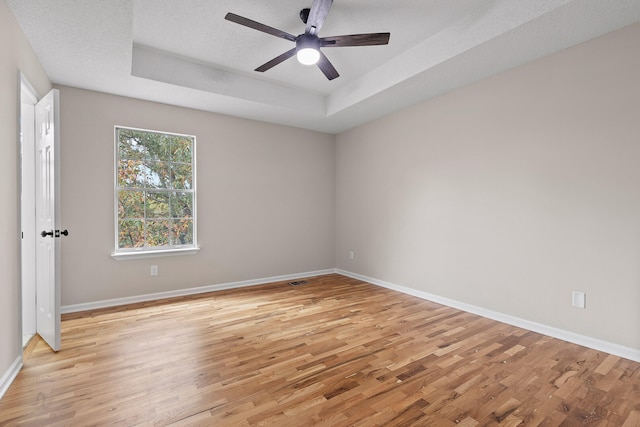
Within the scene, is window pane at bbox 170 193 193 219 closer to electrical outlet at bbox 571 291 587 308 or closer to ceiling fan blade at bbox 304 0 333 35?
ceiling fan blade at bbox 304 0 333 35

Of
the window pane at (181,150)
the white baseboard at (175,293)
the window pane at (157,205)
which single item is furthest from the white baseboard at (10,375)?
the window pane at (181,150)

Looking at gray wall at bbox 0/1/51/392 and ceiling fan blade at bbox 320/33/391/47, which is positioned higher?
ceiling fan blade at bbox 320/33/391/47

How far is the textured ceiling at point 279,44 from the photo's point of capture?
7.84 ft

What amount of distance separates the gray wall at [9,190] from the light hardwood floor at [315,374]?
0.33 m

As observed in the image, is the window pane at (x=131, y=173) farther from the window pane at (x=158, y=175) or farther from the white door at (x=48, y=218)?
the white door at (x=48, y=218)

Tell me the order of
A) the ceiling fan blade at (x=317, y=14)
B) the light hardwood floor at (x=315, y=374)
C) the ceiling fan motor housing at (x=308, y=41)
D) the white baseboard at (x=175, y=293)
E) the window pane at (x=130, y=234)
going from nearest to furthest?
the light hardwood floor at (x=315, y=374) → the ceiling fan blade at (x=317, y=14) → the ceiling fan motor housing at (x=308, y=41) → the white baseboard at (x=175, y=293) → the window pane at (x=130, y=234)

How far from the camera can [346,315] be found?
347 cm

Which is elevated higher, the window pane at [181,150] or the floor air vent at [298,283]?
the window pane at [181,150]

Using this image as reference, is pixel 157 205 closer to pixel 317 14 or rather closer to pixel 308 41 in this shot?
pixel 308 41

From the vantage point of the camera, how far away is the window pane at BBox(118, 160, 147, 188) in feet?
13.0

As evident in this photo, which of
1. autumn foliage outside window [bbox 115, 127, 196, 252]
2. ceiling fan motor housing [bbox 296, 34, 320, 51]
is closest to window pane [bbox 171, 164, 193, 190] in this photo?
autumn foliage outside window [bbox 115, 127, 196, 252]

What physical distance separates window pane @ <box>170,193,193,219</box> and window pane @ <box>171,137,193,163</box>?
1.59ft

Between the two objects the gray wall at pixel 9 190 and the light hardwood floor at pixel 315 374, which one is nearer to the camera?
the light hardwood floor at pixel 315 374

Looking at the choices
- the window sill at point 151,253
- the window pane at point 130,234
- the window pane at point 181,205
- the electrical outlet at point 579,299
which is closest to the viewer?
the electrical outlet at point 579,299
